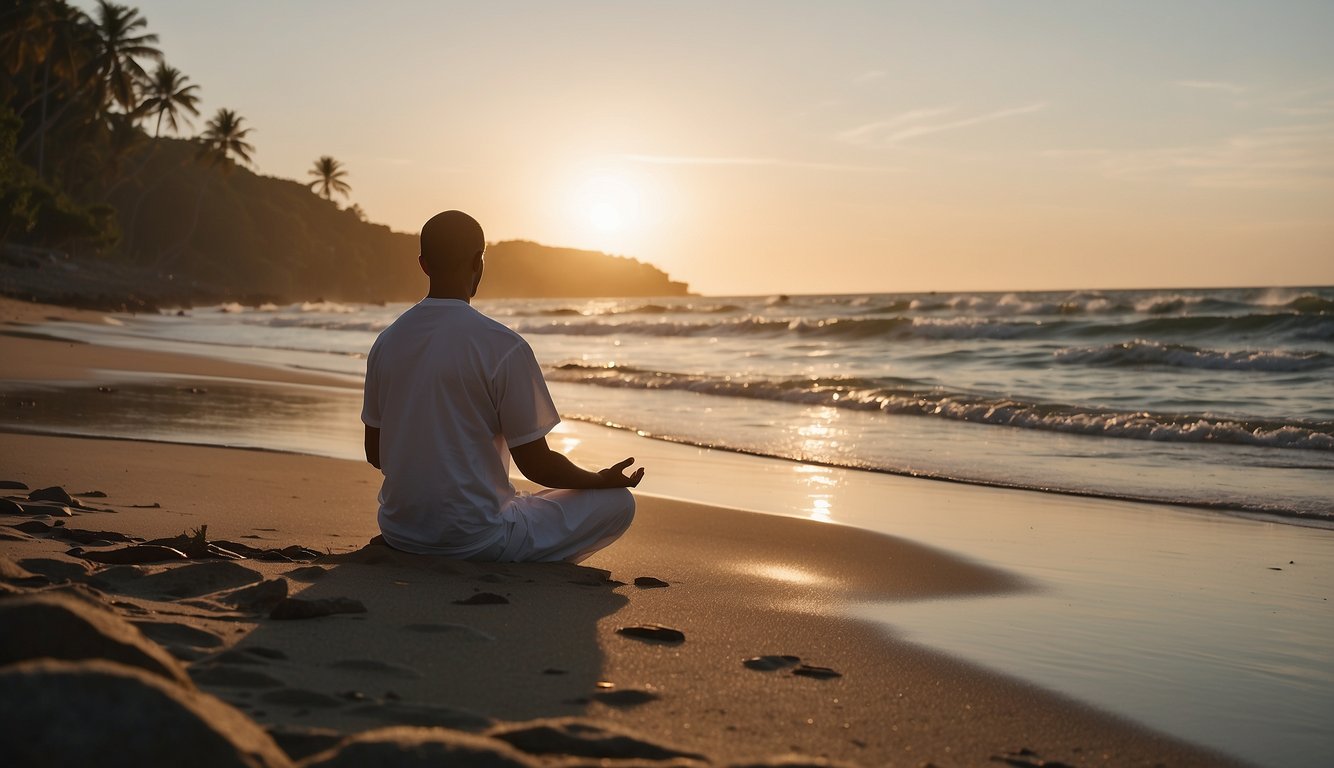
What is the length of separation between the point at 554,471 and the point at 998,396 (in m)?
11.9

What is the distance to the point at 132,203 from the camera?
10019cm

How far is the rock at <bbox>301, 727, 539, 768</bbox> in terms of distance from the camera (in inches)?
74.5

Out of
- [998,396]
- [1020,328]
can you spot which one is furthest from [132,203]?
[998,396]

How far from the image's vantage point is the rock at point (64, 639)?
2.10m

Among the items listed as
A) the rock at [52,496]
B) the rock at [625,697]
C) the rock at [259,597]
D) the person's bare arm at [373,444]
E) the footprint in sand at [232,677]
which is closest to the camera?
the footprint in sand at [232,677]

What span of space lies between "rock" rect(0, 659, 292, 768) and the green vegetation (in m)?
40.8

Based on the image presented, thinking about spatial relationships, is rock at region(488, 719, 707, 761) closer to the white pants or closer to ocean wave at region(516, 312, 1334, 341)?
the white pants

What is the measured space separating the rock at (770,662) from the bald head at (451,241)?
1.76m

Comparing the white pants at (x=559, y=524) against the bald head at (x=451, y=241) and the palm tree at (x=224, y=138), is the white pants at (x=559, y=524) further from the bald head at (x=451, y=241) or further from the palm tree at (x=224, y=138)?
the palm tree at (x=224, y=138)

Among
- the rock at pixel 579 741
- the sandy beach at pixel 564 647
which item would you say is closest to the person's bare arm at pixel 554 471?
the sandy beach at pixel 564 647

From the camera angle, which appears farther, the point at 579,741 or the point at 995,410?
the point at 995,410

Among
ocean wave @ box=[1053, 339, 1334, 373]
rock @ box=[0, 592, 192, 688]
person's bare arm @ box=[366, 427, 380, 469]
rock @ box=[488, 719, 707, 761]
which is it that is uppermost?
ocean wave @ box=[1053, 339, 1334, 373]

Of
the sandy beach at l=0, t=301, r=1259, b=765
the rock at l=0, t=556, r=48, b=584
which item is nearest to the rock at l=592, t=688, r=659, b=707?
the sandy beach at l=0, t=301, r=1259, b=765

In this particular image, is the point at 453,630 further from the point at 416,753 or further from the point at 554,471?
the point at 416,753
